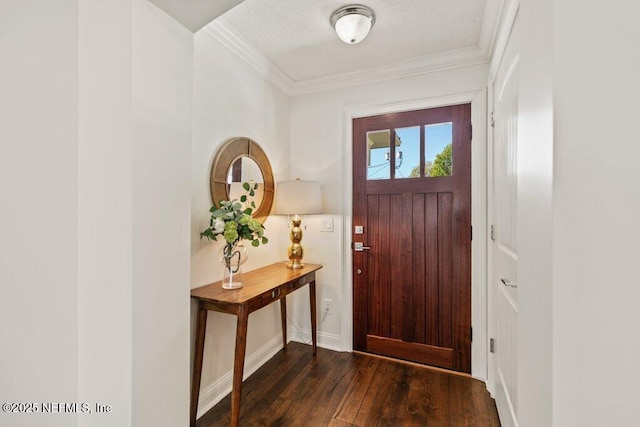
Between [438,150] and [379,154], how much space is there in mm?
490

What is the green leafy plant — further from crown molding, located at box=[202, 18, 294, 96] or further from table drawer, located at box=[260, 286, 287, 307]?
crown molding, located at box=[202, 18, 294, 96]

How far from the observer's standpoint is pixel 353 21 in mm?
1722

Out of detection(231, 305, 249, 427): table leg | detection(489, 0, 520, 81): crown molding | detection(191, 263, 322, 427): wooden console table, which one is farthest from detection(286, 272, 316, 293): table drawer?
detection(489, 0, 520, 81): crown molding

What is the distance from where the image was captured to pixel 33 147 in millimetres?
1063

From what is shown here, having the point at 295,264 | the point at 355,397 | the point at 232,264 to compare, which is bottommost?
the point at 355,397

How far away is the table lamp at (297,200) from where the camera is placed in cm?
231

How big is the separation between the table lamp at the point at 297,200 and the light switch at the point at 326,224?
9.5 inches

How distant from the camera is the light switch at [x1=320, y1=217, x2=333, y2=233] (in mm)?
2629

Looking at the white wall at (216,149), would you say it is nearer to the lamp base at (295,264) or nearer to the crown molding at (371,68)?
the crown molding at (371,68)

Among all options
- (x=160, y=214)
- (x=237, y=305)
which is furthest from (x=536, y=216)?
(x=237, y=305)

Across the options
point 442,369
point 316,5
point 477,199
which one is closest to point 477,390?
point 442,369

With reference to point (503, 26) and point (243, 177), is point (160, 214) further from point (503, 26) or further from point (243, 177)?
point (503, 26)

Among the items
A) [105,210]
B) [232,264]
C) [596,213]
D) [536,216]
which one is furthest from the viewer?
[232,264]

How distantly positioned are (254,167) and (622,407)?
2.21 m
